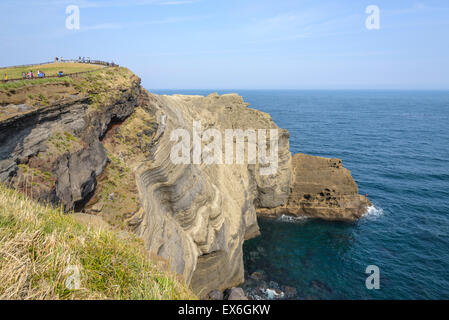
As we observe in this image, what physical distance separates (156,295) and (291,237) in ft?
127

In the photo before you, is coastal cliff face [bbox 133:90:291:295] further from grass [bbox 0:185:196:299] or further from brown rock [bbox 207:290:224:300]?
grass [bbox 0:185:196:299]

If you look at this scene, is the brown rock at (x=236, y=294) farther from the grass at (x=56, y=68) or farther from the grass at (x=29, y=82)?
the grass at (x=56, y=68)

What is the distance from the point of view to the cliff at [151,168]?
1656 cm

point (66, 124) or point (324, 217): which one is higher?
point (66, 124)

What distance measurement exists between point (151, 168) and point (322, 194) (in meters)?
35.7

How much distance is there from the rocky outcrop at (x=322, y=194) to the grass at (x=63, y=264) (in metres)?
42.6

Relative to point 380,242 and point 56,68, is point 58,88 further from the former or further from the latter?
point 380,242

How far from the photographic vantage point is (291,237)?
4347 centimetres

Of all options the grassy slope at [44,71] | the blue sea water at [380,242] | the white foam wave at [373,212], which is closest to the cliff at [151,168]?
the grassy slope at [44,71]

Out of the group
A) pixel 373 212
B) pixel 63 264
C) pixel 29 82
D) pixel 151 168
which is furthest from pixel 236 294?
pixel 373 212

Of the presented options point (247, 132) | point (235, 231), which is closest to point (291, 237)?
point (235, 231)

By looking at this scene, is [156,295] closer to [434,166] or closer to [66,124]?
[66,124]

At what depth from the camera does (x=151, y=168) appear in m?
24.6

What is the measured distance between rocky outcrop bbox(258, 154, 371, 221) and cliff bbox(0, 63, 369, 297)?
24 cm
